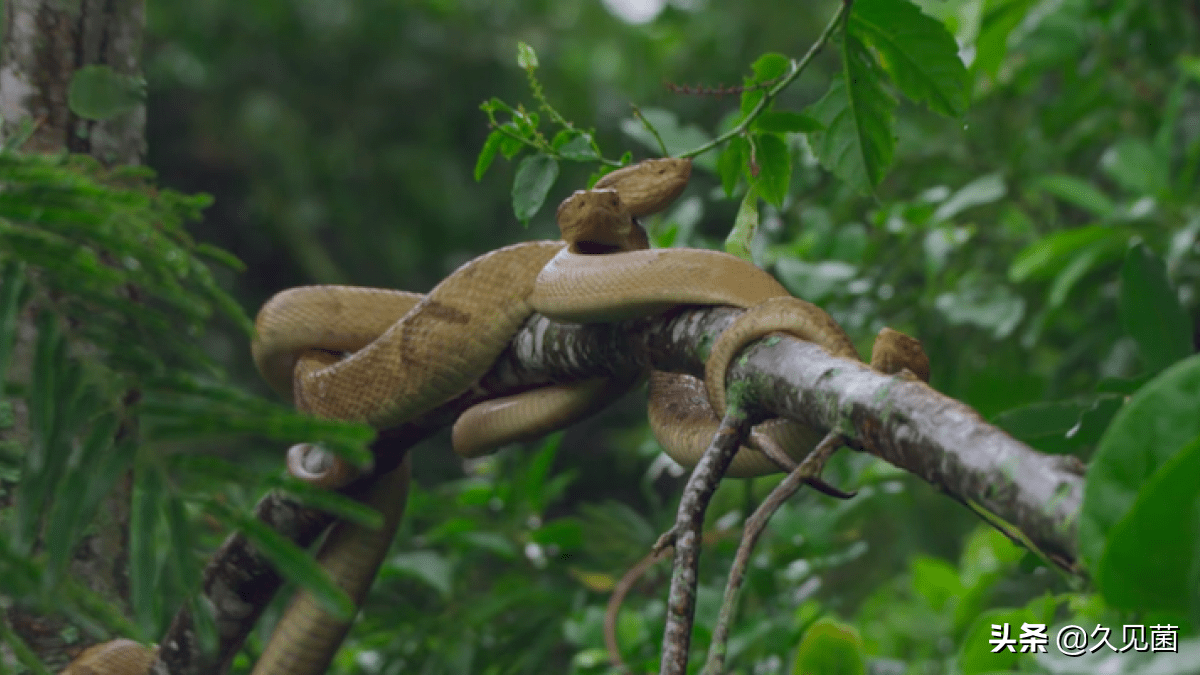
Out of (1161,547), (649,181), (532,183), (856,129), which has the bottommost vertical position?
(1161,547)

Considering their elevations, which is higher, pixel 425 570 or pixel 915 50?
pixel 915 50

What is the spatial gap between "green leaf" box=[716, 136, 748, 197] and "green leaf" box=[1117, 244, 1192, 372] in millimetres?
709

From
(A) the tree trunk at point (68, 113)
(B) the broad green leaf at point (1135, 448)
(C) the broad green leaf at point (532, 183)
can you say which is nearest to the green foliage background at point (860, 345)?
(B) the broad green leaf at point (1135, 448)

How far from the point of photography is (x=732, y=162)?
1.61 meters

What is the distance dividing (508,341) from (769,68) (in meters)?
0.62

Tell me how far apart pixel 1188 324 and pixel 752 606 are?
55.7 inches

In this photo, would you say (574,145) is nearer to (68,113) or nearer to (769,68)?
(769,68)

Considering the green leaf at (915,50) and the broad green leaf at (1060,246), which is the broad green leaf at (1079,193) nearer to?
the broad green leaf at (1060,246)

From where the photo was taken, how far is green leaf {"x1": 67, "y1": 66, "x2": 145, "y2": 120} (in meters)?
1.80

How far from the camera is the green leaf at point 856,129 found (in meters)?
1.51

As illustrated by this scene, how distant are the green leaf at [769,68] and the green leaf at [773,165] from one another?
89 millimetres

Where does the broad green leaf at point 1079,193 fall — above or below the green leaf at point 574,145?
above

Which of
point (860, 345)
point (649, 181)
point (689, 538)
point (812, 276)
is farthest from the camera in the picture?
point (860, 345)

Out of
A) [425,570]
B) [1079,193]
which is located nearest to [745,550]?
[425,570]
